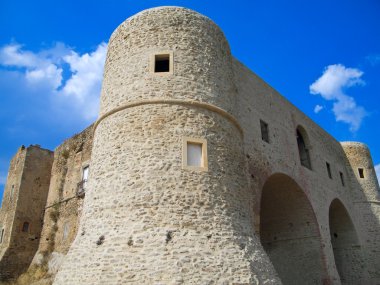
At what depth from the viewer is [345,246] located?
17766 millimetres

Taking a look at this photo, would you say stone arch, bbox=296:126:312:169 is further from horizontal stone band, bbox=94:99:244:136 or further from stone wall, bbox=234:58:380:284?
horizontal stone band, bbox=94:99:244:136

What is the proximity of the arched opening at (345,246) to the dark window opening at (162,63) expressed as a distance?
37.4 feet

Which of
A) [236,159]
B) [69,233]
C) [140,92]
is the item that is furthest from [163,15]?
[69,233]

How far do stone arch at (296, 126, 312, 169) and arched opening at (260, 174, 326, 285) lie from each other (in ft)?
8.45

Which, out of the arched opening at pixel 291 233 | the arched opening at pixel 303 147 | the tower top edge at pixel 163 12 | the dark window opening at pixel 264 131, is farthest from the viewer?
the arched opening at pixel 303 147

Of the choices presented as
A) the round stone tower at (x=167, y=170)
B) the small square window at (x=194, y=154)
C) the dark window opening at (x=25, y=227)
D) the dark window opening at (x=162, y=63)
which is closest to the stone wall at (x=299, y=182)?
the round stone tower at (x=167, y=170)

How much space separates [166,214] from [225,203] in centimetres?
149

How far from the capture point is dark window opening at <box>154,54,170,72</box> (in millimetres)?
9766

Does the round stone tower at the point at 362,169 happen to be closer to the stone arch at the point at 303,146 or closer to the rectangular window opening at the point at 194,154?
the stone arch at the point at 303,146

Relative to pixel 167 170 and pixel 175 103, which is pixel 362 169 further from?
pixel 167 170

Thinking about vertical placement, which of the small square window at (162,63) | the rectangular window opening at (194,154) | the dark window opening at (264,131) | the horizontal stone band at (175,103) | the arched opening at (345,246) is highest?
the small square window at (162,63)

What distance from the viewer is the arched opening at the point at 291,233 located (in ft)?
43.5

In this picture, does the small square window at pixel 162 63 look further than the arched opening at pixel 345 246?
No

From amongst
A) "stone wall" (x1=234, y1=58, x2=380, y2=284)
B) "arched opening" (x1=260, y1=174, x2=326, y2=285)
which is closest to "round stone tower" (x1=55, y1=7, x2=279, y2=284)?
"stone wall" (x1=234, y1=58, x2=380, y2=284)
